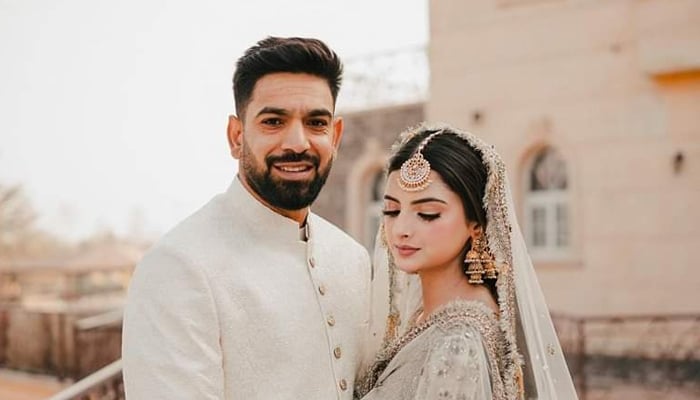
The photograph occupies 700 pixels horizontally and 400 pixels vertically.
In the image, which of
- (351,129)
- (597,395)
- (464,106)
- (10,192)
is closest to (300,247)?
(597,395)

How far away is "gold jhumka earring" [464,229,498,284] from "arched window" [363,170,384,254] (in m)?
10.6

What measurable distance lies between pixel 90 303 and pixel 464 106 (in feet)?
38.1

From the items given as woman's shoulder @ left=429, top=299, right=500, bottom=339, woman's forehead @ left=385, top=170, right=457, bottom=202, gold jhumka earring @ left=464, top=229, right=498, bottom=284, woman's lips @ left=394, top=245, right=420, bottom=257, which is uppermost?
woman's forehead @ left=385, top=170, right=457, bottom=202

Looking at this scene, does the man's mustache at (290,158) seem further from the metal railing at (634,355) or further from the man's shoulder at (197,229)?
the metal railing at (634,355)

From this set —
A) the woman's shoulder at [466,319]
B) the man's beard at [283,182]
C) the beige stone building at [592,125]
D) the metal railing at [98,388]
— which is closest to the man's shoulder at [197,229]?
the man's beard at [283,182]

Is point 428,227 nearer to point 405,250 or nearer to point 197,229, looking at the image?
point 405,250

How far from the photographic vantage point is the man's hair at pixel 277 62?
214cm

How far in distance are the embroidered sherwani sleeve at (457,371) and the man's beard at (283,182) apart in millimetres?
569

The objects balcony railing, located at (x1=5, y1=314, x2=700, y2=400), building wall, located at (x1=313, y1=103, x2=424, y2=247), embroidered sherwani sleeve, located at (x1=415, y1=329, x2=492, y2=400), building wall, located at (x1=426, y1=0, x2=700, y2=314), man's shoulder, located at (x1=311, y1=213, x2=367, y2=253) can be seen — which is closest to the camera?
embroidered sherwani sleeve, located at (x1=415, y1=329, x2=492, y2=400)

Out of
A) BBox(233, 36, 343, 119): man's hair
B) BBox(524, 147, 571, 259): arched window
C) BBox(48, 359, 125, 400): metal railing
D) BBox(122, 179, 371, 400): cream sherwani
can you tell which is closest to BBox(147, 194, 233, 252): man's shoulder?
BBox(122, 179, 371, 400): cream sherwani

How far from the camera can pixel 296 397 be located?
2135 mm

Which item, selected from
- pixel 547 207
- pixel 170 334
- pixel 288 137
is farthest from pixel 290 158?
pixel 547 207

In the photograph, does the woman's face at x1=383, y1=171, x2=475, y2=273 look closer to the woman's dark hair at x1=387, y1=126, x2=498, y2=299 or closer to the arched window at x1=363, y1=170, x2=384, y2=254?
the woman's dark hair at x1=387, y1=126, x2=498, y2=299

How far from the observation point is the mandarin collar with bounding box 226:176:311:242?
229 cm
